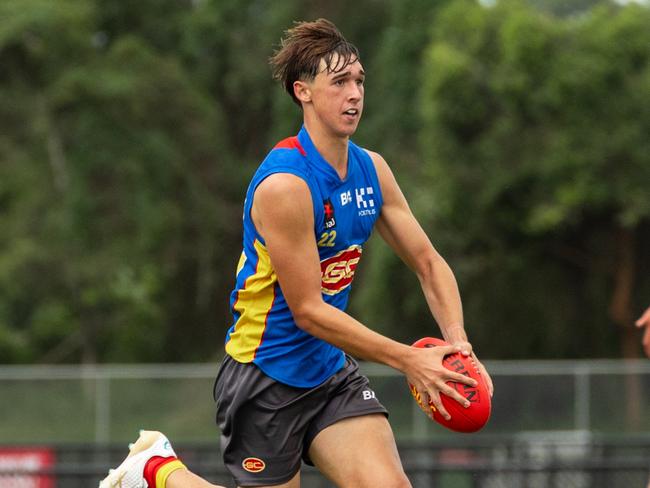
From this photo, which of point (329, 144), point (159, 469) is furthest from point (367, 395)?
point (159, 469)

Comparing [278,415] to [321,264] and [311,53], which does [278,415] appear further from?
[311,53]

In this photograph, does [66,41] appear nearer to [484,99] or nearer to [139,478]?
[484,99]

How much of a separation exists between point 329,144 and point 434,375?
3.64 feet

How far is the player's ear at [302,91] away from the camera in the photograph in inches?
224

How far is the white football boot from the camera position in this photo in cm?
660

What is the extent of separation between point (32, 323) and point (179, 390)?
34.6ft

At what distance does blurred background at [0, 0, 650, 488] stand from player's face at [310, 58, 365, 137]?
4124 millimetres

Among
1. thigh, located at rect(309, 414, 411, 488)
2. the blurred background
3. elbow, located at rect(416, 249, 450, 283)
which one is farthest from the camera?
the blurred background

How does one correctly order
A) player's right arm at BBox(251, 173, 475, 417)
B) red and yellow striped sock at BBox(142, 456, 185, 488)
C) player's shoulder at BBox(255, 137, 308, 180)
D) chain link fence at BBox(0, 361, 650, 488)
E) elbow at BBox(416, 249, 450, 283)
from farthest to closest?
chain link fence at BBox(0, 361, 650, 488)
red and yellow striped sock at BBox(142, 456, 185, 488)
elbow at BBox(416, 249, 450, 283)
player's shoulder at BBox(255, 137, 308, 180)
player's right arm at BBox(251, 173, 475, 417)

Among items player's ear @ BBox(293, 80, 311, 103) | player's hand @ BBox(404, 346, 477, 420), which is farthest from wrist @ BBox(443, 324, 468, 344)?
player's ear @ BBox(293, 80, 311, 103)

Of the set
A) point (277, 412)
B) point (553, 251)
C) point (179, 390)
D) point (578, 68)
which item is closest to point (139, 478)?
point (277, 412)

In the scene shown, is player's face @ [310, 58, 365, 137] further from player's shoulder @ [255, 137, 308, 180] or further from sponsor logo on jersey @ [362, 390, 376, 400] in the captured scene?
sponsor logo on jersey @ [362, 390, 376, 400]

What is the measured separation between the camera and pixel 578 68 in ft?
79.0

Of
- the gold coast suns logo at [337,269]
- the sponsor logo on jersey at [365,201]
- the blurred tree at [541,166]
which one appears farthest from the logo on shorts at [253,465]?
the blurred tree at [541,166]
